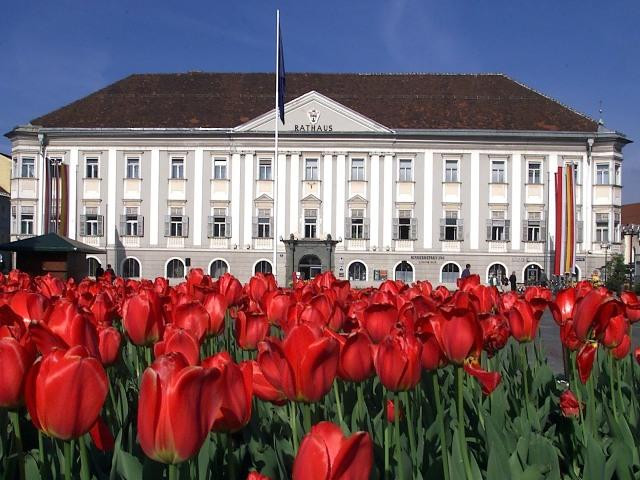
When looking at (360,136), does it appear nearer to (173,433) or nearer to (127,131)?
(127,131)

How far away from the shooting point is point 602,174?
4362cm

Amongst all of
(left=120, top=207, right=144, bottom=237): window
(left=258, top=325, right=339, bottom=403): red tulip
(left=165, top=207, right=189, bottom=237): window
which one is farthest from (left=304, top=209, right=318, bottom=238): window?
(left=258, top=325, right=339, bottom=403): red tulip

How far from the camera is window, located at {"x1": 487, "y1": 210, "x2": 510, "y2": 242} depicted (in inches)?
1714

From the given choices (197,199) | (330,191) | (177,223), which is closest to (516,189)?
(330,191)

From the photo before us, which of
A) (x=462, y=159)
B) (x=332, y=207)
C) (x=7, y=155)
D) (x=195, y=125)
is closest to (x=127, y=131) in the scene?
(x=195, y=125)

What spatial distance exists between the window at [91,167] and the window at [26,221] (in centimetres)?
422

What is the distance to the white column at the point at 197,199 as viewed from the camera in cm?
4400

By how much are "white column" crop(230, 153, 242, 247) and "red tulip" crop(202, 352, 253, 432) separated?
139 feet

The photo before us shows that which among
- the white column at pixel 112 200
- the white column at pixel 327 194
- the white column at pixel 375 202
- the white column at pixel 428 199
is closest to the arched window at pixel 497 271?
the white column at pixel 428 199

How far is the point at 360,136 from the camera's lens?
1702 inches

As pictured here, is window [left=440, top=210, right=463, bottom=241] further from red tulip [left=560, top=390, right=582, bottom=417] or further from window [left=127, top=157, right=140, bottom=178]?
red tulip [left=560, top=390, right=582, bottom=417]

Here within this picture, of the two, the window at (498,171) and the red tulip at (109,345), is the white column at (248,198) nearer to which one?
the window at (498,171)

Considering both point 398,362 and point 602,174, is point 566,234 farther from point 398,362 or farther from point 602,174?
point 398,362

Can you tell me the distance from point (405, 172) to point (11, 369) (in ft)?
140
